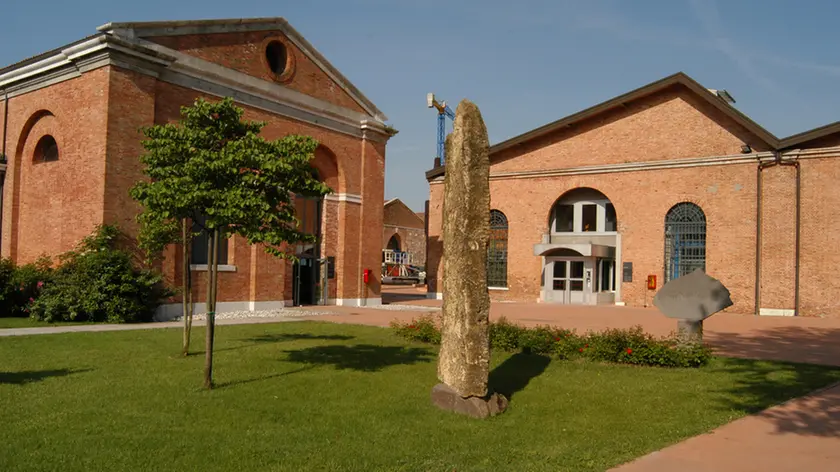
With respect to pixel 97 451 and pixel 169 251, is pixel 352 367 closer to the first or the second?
pixel 97 451

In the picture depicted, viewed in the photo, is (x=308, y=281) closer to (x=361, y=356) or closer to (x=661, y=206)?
(x=361, y=356)

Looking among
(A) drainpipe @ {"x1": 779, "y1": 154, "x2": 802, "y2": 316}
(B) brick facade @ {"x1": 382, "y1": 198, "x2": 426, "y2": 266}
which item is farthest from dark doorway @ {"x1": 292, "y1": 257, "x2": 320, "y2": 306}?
(B) brick facade @ {"x1": 382, "y1": 198, "x2": 426, "y2": 266}

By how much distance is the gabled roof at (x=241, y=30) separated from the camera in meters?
18.9

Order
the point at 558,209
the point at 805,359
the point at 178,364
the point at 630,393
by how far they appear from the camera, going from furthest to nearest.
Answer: the point at 558,209 → the point at 805,359 → the point at 178,364 → the point at 630,393

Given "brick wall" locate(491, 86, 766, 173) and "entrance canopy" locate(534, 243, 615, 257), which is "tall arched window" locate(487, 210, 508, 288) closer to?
"entrance canopy" locate(534, 243, 615, 257)

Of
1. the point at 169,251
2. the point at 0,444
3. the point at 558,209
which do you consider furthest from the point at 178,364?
the point at 558,209

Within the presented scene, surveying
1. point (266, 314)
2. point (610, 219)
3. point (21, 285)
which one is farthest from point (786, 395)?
point (610, 219)

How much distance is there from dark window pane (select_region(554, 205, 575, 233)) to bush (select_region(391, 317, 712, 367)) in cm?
1961

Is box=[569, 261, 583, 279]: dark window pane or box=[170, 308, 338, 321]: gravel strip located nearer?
box=[170, 308, 338, 321]: gravel strip

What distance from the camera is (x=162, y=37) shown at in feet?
64.9

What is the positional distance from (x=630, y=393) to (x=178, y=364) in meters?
6.80

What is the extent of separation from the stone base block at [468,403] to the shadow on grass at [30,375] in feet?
17.6

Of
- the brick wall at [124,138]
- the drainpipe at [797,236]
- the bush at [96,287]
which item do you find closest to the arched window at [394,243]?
the drainpipe at [797,236]

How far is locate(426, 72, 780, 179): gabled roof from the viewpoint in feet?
86.1
